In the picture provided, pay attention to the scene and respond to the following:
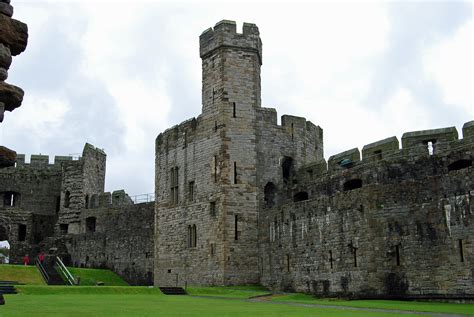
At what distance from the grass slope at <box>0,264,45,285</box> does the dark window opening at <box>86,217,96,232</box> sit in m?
10.2

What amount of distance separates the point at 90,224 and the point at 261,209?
19.5 m

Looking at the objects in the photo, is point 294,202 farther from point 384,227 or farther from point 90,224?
point 90,224

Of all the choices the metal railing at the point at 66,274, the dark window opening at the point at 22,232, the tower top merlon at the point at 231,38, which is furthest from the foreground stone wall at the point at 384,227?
the dark window opening at the point at 22,232

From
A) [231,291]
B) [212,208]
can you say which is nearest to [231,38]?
[212,208]

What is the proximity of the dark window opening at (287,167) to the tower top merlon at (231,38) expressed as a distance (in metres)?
6.56

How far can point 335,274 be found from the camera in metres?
26.1

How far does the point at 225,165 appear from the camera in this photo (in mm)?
33219

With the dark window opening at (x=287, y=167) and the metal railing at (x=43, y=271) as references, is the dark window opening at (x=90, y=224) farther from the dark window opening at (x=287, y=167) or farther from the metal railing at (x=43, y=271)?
the dark window opening at (x=287, y=167)

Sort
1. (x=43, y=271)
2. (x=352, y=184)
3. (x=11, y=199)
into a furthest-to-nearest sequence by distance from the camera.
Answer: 1. (x=11, y=199)
2. (x=43, y=271)
3. (x=352, y=184)

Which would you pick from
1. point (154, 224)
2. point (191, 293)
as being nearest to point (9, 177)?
point (154, 224)

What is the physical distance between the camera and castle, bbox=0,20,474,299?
75.3ft

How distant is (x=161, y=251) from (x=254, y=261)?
7.58 metres

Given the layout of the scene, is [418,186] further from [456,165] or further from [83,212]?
[83,212]

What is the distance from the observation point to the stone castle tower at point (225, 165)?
32625mm
